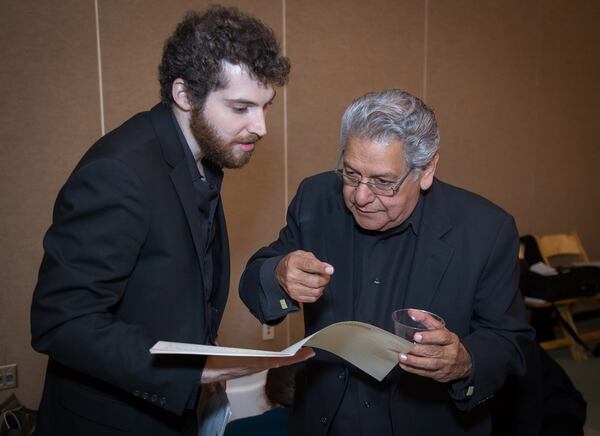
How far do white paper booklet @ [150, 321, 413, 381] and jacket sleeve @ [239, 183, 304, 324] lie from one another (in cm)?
22

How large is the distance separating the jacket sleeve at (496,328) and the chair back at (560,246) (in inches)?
147

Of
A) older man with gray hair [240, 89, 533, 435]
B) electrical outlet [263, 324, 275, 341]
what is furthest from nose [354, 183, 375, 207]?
electrical outlet [263, 324, 275, 341]

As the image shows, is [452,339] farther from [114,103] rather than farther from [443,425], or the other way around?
[114,103]

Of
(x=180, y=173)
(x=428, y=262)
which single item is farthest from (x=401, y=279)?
(x=180, y=173)

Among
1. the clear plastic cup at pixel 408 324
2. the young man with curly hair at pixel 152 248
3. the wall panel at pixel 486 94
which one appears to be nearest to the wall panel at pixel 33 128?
the young man with curly hair at pixel 152 248

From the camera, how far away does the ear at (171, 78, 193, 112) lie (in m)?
1.44

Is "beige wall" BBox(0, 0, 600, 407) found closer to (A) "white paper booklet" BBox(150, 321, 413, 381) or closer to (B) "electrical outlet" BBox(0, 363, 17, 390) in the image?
(B) "electrical outlet" BBox(0, 363, 17, 390)

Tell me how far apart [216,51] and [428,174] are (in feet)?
2.29

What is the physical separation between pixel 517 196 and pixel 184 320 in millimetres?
4507

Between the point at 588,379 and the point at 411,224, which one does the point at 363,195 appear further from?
the point at 588,379

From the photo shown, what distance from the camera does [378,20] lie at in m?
4.00

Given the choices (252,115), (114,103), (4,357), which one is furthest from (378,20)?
(4,357)

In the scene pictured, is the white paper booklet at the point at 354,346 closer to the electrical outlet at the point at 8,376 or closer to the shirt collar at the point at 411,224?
the shirt collar at the point at 411,224

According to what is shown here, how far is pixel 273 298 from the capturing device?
144 centimetres
